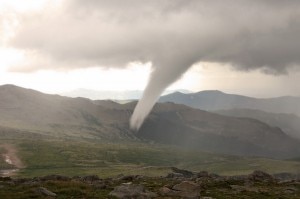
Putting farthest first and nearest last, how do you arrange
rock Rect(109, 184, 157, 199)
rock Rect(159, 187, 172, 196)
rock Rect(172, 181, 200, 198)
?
rock Rect(159, 187, 172, 196)
rock Rect(172, 181, 200, 198)
rock Rect(109, 184, 157, 199)

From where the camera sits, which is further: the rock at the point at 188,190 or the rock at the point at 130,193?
the rock at the point at 188,190

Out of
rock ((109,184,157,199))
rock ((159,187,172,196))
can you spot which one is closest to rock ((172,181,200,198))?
rock ((159,187,172,196))

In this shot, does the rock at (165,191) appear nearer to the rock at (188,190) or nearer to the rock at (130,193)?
the rock at (188,190)

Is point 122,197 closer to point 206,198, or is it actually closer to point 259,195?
point 206,198

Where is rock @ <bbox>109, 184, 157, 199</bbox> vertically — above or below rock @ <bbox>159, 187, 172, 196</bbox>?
above

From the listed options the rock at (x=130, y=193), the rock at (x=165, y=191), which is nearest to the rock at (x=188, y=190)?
the rock at (x=165, y=191)

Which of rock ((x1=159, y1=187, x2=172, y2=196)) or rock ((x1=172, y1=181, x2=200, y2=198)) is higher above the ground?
rock ((x1=172, y1=181, x2=200, y2=198))

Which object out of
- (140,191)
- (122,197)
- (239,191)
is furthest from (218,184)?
(122,197)

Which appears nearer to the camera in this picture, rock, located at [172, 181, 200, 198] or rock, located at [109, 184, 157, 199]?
rock, located at [109, 184, 157, 199]

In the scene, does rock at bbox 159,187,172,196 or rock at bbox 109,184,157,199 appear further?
rock at bbox 159,187,172,196

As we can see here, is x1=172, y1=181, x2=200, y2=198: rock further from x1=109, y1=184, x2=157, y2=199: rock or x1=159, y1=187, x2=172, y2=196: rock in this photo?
x1=109, y1=184, x2=157, y2=199: rock

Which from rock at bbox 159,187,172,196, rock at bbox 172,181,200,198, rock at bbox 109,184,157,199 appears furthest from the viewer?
rock at bbox 159,187,172,196

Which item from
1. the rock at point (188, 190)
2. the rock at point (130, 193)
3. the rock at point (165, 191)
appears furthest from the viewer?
the rock at point (165, 191)

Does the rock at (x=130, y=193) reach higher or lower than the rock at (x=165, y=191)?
higher
